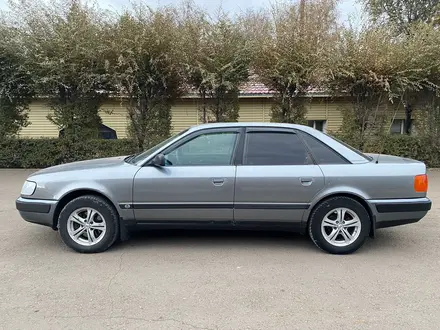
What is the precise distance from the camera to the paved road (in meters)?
2.88

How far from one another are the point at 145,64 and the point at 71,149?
340 centimetres

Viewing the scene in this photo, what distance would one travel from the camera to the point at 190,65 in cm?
951

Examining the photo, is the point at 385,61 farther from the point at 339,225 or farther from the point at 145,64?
the point at 339,225

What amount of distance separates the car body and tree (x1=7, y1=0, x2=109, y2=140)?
594 centimetres

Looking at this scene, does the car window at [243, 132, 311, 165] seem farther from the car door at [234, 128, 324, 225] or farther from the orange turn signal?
the orange turn signal

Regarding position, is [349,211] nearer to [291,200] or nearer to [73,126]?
[291,200]

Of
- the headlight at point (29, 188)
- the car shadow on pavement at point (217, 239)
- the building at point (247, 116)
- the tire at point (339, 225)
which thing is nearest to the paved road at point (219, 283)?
the car shadow on pavement at point (217, 239)

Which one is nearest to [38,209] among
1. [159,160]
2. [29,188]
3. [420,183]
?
[29,188]

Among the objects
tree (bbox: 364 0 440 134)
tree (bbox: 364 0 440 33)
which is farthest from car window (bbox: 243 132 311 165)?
tree (bbox: 364 0 440 33)

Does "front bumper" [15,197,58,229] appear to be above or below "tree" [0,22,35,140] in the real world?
below

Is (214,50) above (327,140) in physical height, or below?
above

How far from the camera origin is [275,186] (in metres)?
4.13

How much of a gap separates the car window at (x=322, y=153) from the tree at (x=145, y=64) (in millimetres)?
6214

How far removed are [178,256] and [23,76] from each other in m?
8.37
